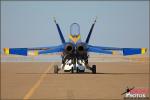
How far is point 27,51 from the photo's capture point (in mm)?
38344

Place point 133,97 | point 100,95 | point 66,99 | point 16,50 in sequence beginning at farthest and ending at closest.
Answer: point 16,50 < point 100,95 < point 66,99 < point 133,97

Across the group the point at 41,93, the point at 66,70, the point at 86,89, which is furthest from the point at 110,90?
the point at 66,70

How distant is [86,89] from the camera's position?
21656mm

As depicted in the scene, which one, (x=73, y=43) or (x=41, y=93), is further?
(x=73, y=43)

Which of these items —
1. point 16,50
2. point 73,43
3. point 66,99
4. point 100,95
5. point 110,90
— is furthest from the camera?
point 16,50

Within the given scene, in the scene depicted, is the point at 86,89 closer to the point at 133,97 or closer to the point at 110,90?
the point at 110,90

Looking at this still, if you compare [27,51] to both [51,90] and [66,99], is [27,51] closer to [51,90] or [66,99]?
[51,90]

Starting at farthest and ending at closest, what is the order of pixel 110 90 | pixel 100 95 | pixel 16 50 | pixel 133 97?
pixel 16 50, pixel 110 90, pixel 100 95, pixel 133 97

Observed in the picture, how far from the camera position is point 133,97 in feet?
52.3

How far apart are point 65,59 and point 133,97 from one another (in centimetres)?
2058

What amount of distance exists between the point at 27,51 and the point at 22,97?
20.3 m

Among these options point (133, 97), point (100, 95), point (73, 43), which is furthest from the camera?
point (73, 43)

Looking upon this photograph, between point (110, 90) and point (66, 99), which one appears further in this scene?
point (110, 90)

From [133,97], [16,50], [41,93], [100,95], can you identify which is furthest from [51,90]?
[16,50]
